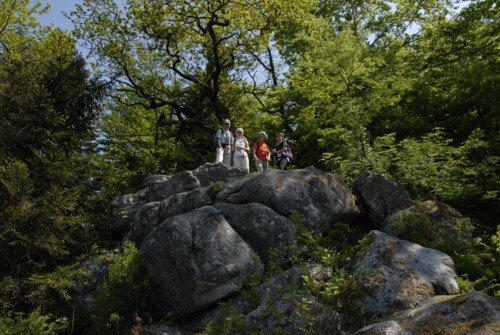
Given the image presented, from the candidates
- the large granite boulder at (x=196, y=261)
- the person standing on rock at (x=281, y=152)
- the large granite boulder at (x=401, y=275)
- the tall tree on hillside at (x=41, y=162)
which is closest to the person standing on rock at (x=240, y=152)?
the person standing on rock at (x=281, y=152)

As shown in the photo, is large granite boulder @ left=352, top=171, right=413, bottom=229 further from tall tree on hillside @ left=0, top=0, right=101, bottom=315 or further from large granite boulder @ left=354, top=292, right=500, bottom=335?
tall tree on hillside @ left=0, top=0, right=101, bottom=315

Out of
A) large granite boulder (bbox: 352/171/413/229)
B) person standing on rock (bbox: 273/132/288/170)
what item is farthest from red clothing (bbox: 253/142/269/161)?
large granite boulder (bbox: 352/171/413/229)

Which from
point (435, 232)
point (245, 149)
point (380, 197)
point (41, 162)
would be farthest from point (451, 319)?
point (41, 162)

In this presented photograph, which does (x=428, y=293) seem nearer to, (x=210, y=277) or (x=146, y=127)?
(x=210, y=277)

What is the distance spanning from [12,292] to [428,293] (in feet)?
31.3

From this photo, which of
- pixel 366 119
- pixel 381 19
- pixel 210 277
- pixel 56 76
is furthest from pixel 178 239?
pixel 381 19

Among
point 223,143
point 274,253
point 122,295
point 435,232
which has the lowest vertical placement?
point 122,295

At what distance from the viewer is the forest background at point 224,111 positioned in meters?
11.1

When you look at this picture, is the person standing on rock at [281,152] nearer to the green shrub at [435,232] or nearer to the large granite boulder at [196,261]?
the large granite boulder at [196,261]

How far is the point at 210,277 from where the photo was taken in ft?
30.5

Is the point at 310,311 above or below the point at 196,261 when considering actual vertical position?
below

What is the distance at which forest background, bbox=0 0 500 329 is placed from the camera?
11117 mm

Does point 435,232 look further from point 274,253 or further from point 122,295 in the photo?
point 122,295

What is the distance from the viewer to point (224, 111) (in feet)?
67.9
